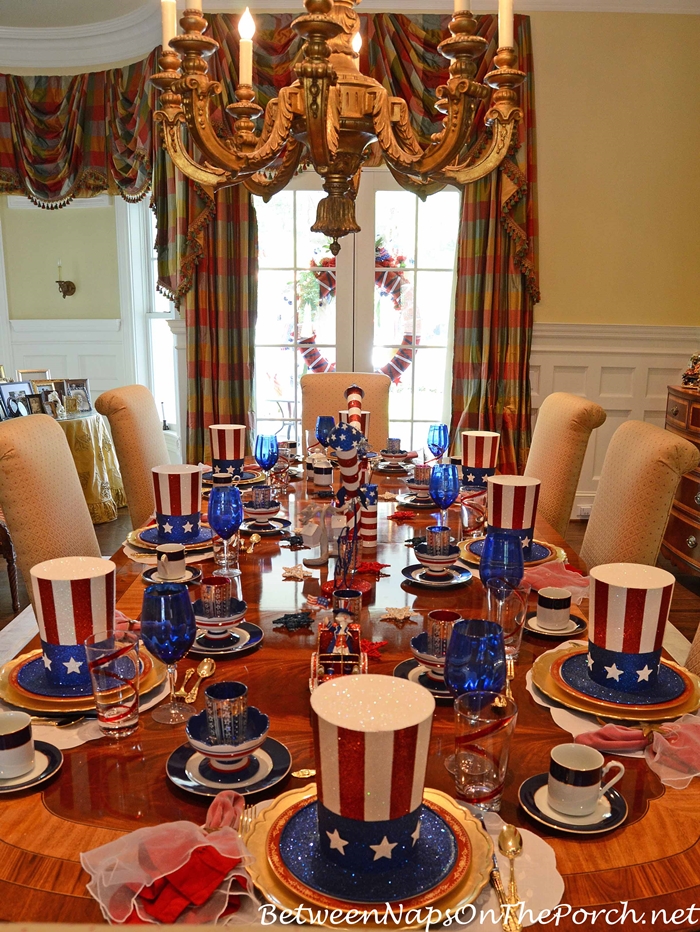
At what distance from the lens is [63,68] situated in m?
5.00

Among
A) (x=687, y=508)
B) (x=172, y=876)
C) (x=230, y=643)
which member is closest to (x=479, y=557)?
(x=230, y=643)

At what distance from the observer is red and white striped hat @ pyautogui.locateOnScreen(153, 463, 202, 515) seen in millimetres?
1771

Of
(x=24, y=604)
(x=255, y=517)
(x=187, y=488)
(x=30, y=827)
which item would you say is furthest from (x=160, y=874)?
(x=24, y=604)

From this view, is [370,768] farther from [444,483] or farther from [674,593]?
[674,593]

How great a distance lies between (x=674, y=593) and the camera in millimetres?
3682

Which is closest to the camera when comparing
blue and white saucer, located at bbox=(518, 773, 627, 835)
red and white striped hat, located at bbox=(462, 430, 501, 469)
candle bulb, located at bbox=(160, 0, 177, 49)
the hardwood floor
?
blue and white saucer, located at bbox=(518, 773, 627, 835)

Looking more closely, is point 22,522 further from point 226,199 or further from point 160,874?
point 226,199

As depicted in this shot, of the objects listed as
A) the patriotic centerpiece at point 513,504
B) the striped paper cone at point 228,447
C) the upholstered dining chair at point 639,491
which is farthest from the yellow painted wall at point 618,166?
the patriotic centerpiece at point 513,504

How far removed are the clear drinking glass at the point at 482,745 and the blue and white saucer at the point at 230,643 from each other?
427mm

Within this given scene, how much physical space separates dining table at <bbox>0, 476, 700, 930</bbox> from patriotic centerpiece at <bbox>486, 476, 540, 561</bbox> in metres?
0.43

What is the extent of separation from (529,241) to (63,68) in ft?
9.98

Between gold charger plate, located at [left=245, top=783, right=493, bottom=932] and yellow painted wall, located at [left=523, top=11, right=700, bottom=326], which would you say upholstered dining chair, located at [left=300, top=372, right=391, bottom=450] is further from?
gold charger plate, located at [left=245, top=783, right=493, bottom=932]

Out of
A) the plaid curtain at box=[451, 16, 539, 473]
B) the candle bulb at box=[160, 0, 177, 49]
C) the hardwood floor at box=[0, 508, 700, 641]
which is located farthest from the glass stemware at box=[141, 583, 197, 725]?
the plaid curtain at box=[451, 16, 539, 473]

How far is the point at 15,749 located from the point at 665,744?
2.50 ft
